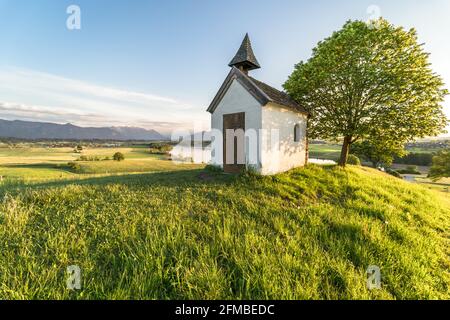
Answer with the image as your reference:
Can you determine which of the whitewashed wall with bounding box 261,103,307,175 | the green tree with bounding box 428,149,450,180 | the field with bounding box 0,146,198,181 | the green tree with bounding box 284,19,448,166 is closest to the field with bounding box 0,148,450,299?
the whitewashed wall with bounding box 261,103,307,175

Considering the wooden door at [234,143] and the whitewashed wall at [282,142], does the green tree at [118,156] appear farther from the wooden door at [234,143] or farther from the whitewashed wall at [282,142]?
the whitewashed wall at [282,142]

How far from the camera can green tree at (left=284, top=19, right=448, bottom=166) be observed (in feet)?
46.6

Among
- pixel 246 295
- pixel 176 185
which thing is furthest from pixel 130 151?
pixel 246 295

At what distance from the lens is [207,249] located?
4.67 meters

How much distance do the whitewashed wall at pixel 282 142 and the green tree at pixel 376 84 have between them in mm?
3197

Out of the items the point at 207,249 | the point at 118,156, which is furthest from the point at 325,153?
the point at 207,249

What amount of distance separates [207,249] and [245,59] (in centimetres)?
1438

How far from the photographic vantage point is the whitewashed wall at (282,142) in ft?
42.4

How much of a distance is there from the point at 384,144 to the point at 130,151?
62797mm

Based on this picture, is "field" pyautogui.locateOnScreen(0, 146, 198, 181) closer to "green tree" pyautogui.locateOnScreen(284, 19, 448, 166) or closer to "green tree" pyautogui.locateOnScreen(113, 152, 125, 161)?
"green tree" pyautogui.locateOnScreen(113, 152, 125, 161)

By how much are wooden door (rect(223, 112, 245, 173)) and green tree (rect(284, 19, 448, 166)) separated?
24.7 ft

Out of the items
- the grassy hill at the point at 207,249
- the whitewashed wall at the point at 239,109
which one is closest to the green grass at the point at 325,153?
the whitewashed wall at the point at 239,109
